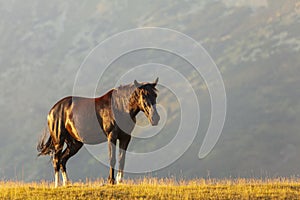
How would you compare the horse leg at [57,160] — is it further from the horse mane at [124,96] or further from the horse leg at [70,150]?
the horse mane at [124,96]

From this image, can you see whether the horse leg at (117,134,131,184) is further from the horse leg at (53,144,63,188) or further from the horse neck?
the horse leg at (53,144,63,188)

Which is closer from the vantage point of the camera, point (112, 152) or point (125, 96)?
point (112, 152)

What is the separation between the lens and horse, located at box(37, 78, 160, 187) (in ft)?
61.5

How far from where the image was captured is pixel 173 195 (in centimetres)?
1686

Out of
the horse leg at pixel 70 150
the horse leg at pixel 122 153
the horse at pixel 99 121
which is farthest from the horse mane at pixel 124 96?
the horse leg at pixel 70 150

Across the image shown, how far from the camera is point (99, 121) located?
1984cm

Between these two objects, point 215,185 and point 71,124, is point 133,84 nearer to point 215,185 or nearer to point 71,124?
point 71,124

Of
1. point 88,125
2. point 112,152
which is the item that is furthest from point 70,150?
point 112,152

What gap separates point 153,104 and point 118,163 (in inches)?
96.3

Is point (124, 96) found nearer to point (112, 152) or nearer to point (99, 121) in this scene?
point (99, 121)

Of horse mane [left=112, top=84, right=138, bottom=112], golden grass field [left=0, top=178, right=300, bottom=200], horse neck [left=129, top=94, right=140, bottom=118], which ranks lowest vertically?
golden grass field [left=0, top=178, right=300, bottom=200]

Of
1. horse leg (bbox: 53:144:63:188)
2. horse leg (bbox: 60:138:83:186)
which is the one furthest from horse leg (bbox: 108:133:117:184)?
horse leg (bbox: 60:138:83:186)

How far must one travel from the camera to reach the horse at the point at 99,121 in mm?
18734

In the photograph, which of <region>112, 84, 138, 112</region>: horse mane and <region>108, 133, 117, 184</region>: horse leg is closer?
<region>108, 133, 117, 184</region>: horse leg
